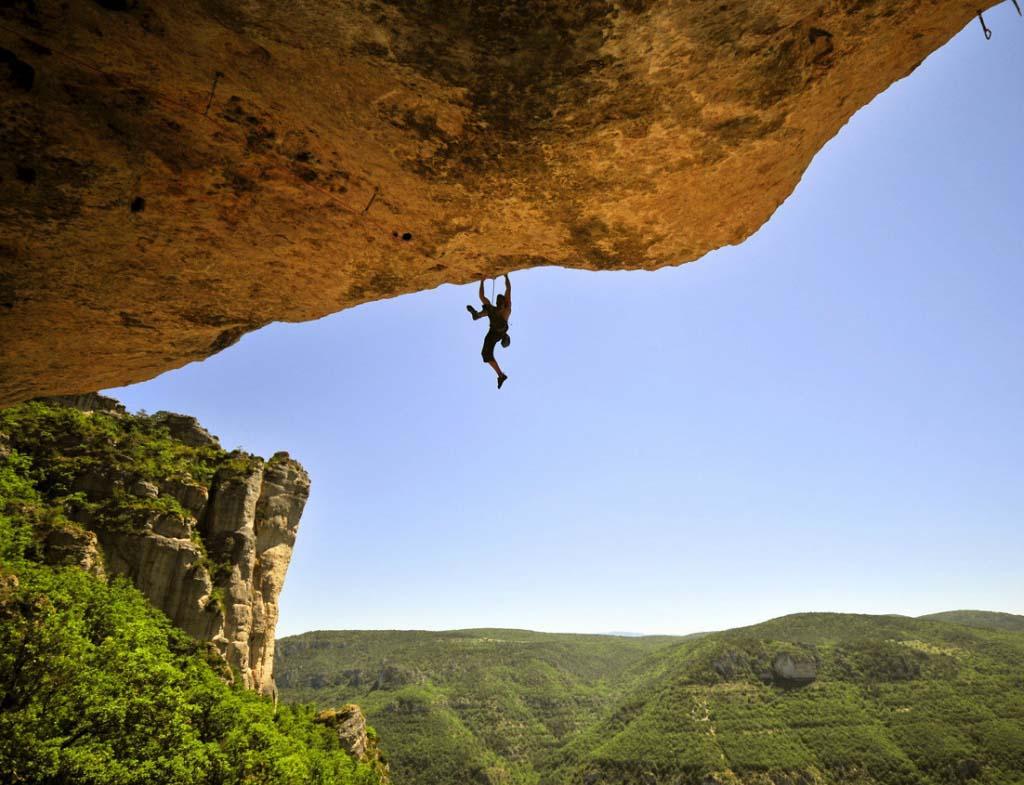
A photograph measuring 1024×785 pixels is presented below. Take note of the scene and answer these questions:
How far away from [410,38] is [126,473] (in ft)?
115

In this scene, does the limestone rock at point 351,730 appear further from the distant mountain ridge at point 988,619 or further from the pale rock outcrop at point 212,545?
the distant mountain ridge at point 988,619

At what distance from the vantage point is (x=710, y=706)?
8019 cm

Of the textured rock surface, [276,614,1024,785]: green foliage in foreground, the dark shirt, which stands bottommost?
[276,614,1024,785]: green foliage in foreground

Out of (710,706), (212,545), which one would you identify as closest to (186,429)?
(212,545)

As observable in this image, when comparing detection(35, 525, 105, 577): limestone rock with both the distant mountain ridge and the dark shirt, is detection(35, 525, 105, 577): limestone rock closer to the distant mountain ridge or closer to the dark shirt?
the dark shirt

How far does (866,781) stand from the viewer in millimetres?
58156

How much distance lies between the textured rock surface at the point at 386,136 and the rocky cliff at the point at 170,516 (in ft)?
87.3

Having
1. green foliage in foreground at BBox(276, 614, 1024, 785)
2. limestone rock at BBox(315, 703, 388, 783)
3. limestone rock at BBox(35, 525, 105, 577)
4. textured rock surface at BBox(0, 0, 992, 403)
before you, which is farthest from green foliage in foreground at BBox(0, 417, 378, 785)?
green foliage in foreground at BBox(276, 614, 1024, 785)

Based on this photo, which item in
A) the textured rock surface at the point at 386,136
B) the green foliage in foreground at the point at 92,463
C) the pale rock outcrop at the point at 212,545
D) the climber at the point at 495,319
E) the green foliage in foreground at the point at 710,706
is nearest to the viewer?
the textured rock surface at the point at 386,136

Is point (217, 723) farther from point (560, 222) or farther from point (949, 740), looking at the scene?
point (949, 740)

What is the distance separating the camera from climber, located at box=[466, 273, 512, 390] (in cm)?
754

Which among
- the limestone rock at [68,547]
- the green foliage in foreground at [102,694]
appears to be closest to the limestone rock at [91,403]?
the green foliage in foreground at [102,694]

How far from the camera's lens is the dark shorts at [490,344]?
7933 millimetres

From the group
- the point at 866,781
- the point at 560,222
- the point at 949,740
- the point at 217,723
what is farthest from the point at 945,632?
the point at 560,222
